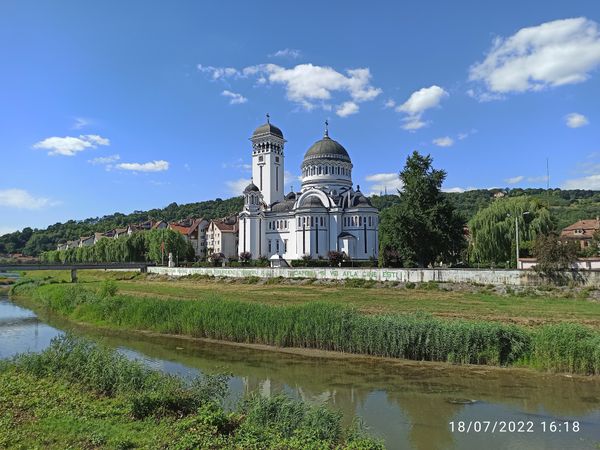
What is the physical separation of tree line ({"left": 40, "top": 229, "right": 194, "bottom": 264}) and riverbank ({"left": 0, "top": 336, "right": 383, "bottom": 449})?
70.5m

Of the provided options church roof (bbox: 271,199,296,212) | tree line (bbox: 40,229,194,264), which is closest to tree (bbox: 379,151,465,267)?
church roof (bbox: 271,199,296,212)

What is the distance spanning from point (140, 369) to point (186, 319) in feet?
40.0

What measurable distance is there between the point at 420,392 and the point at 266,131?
74.1m

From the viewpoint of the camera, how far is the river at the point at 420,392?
11.3 metres

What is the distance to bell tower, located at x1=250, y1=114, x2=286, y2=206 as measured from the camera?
84125mm

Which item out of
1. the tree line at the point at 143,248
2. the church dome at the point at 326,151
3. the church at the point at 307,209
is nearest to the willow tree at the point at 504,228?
the church at the point at 307,209

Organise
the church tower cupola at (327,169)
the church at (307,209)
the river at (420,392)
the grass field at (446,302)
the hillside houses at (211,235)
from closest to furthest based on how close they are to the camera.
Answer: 1. the river at (420,392)
2. the grass field at (446,302)
3. the church at (307,209)
4. the church tower cupola at (327,169)
5. the hillside houses at (211,235)

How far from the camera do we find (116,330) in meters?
28.3

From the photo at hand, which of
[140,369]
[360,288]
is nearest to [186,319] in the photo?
[140,369]

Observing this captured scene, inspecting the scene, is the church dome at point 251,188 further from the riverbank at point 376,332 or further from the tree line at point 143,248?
the riverbank at point 376,332

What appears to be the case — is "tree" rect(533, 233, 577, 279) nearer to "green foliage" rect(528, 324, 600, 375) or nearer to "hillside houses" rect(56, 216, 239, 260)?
"green foliage" rect(528, 324, 600, 375)

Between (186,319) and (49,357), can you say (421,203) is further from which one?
(49,357)

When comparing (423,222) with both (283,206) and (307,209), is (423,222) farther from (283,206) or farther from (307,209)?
(283,206)

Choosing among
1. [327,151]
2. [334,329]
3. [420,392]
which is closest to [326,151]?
[327,151]
